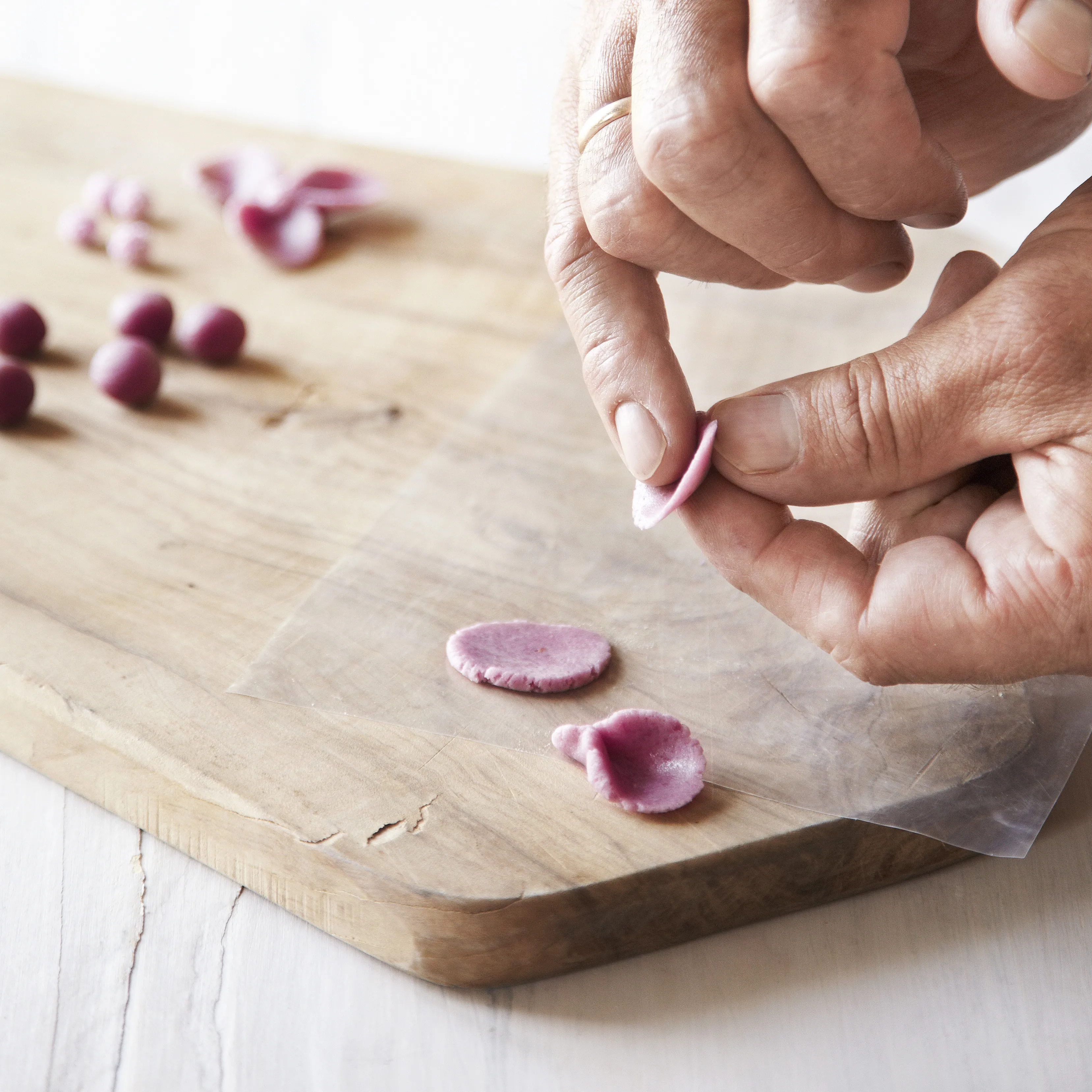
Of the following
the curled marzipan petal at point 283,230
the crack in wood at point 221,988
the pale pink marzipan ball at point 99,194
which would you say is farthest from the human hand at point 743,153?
the pale pink marzipan ball at point 99,194

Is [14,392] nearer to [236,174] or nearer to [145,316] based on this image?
[145,316]

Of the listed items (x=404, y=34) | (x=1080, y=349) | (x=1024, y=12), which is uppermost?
(x=1024, y=12)

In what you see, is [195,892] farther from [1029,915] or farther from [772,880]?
[1029,915]

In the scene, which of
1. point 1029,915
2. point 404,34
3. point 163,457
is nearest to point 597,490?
point 163,457

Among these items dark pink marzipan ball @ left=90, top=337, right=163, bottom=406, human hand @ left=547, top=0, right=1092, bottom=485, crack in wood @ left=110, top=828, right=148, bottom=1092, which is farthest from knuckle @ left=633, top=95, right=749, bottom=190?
dark pink marzipan ball @ left=90, top=337, right=163, bottom=406

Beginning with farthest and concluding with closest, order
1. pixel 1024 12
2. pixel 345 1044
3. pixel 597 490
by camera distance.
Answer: pixel 597 490 < pixel 345 1044 < pixel 1024 12

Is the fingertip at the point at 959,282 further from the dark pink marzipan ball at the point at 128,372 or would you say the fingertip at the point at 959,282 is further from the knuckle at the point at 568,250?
the dark pink marzipan ball at the point at 128,372
